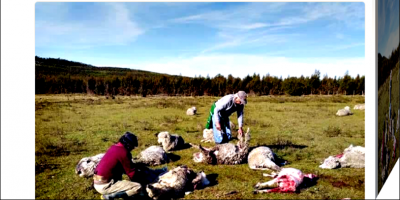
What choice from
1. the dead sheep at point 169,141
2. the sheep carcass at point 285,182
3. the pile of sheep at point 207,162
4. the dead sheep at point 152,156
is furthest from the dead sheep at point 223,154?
the sheep carcass at point 285,182

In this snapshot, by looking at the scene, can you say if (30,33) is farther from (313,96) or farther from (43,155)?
(313,96)

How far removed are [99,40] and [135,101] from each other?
1765 millimetres

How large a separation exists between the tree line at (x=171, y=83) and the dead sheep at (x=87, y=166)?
1780mm

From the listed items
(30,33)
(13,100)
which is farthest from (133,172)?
(30,33)

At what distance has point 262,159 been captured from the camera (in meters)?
10.3

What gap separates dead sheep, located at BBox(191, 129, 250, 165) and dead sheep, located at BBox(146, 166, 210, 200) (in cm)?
85

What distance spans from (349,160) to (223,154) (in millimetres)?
3081

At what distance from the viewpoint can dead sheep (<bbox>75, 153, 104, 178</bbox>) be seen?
381 inches

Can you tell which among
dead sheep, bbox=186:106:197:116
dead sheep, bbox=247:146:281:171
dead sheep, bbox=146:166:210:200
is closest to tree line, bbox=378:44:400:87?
dead sheep, bbox=247:146:281:171

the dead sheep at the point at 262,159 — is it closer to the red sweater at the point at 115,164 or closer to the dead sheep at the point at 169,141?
the dead sheep at the point at 169,141

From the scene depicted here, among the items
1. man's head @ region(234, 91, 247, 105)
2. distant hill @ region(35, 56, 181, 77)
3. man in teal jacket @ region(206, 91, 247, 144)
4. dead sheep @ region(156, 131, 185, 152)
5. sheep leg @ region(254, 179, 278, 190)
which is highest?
distant hill @ region(35, 56, 181, 77)

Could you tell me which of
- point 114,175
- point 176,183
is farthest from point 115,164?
point 176,183

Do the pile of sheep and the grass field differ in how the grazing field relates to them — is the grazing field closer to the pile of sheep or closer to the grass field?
the pile of sheep

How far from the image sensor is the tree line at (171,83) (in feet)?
33.8
